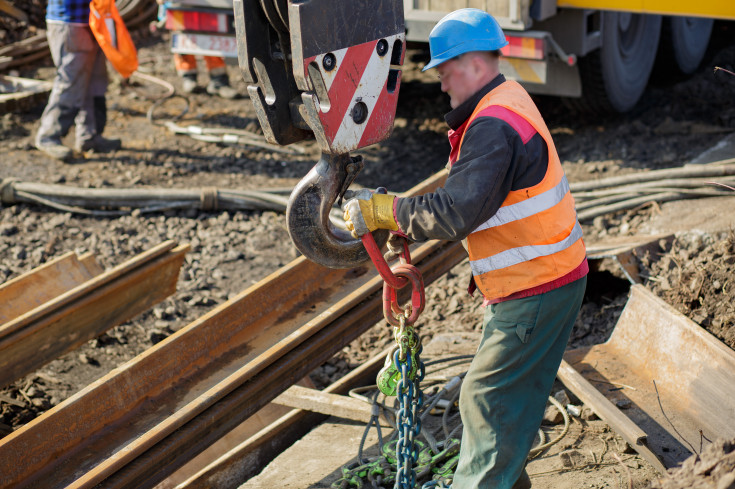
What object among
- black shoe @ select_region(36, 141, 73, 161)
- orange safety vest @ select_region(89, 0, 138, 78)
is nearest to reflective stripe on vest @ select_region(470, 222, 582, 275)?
orange safety vest @ select_region(89, 0, 138, 78)

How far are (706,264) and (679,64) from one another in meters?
4.45

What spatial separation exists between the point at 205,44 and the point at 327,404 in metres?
4.29

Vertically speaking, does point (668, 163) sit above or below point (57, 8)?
below

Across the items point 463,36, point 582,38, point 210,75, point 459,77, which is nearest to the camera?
point 463,36

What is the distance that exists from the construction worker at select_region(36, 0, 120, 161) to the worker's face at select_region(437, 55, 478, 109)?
502cm

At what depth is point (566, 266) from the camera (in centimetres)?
260

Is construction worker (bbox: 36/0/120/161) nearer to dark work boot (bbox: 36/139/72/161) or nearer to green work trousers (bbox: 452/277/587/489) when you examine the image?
dark work boot (bbox: 36/139/72/161)

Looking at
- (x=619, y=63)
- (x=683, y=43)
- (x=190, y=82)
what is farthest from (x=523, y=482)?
(x=190, y=82)

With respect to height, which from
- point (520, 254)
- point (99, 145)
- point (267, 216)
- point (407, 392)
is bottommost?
point (267, 216)

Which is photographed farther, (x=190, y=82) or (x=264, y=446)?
(x=190, y=82)

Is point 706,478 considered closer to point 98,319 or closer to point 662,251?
point 662,251

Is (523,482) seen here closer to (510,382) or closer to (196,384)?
(510,382)

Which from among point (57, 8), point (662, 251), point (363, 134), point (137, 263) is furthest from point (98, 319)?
point (57, 8)

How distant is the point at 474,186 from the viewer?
2.38 m
